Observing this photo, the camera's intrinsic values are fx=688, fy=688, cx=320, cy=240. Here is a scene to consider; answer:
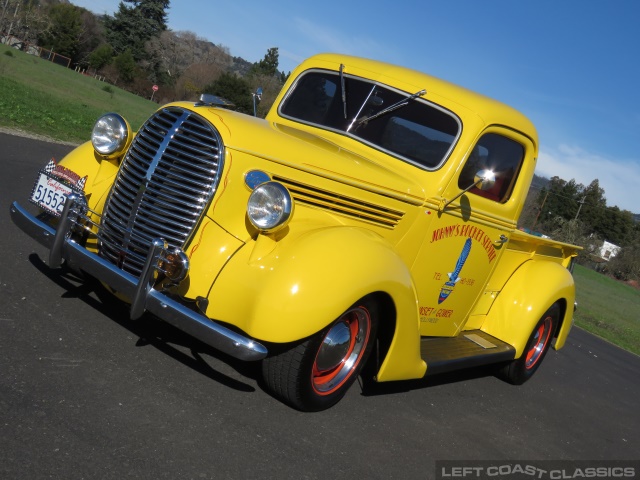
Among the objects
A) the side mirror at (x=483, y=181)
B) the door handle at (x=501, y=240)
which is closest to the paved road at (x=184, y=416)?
the door handle at (x=501, y=240)

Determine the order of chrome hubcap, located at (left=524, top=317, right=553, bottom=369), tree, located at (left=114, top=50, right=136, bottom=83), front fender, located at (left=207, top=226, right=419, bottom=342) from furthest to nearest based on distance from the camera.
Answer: tree, located at (left=114, top=50, right=136, bottom=83)
chrome hubcap, located at (left=524, top=317, right=553, bottom=369)
front fender, located at (left=207, top=226, right=419, bottom=342)

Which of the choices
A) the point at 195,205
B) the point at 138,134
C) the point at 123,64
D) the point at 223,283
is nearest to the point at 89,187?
the point at 138,134

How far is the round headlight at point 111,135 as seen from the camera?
4727 mm

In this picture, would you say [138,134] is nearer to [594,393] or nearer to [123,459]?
[123,459]

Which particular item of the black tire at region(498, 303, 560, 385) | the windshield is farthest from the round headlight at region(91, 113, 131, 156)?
the black tire at region(498, 303, 560, 385)

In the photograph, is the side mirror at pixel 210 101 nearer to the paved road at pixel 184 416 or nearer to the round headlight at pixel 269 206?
the round headlight at pixel 269 206

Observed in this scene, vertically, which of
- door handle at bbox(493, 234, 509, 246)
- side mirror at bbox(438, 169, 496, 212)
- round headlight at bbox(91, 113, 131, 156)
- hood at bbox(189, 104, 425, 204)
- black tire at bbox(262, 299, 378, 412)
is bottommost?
black tire at bbox(262, 299, 378, 412)

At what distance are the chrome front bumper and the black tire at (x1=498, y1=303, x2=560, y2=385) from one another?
3.71 metres

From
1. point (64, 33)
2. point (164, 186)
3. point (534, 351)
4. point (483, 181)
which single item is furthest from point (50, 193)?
point (64, 33)

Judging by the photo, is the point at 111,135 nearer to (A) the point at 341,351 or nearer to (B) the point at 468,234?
(A) the point at 341,351

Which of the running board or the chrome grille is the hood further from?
the running board

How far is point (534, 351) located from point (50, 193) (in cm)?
488

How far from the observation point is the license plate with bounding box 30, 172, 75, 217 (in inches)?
179

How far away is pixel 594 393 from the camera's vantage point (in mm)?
7574
